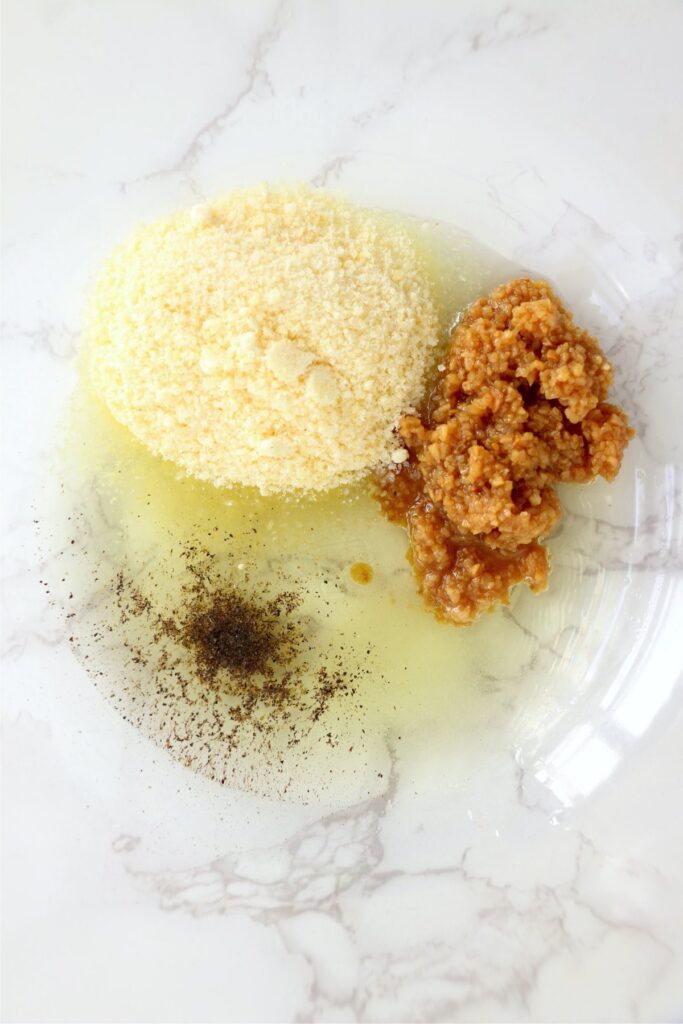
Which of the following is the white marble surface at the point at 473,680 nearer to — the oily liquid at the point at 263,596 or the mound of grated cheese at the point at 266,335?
the oily liquid at the point at 263,596

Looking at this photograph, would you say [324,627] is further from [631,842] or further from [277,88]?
[277,88]

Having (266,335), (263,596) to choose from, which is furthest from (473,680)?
(266,335)

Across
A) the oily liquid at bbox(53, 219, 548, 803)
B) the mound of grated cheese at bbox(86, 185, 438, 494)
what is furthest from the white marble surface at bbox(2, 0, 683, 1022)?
the mound of grated cheese at bbox(86, 185, 438, 494)

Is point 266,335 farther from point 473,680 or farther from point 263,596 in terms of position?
point 473,680

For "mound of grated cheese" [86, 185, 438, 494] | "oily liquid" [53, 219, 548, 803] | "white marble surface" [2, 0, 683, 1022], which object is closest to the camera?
"mound of grated cheese" [86, 185, 438, 494]

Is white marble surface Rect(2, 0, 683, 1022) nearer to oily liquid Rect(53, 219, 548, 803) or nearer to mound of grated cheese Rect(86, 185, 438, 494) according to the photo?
oily liquid Rect(53, 219, 548, 803)

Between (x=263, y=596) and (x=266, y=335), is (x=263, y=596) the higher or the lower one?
the lower one

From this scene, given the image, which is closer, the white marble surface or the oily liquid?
the white marble surface
